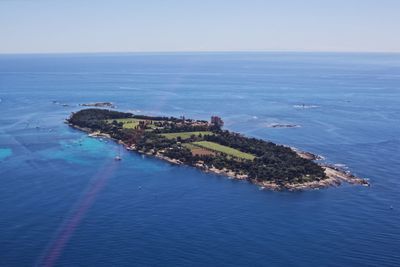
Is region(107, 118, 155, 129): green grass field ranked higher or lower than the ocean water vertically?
higher

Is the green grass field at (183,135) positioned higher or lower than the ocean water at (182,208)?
higher

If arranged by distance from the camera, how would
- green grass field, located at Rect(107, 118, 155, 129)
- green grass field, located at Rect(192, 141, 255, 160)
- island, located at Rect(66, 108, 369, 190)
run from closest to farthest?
island, located at Rect(66, 108, 369, 190) → green grass field, located at Rect(192, 141, 255, 160) → green grass field, located at Rect(107, 118, 155, 129)

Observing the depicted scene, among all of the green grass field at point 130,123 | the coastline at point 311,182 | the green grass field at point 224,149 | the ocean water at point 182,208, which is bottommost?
the ocean water at point 182,208

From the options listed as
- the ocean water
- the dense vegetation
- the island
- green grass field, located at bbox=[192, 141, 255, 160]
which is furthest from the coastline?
green grass field, located at bbox=[192, 141, 255, 160]

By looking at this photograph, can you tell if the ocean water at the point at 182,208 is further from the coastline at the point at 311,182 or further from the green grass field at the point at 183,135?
the green grass field at the point at 183,135

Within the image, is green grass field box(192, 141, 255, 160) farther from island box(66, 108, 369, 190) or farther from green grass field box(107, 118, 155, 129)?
green grass field box(107, 118, 155, 129)

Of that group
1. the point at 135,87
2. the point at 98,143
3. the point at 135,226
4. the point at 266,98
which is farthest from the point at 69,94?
the point at 135,226

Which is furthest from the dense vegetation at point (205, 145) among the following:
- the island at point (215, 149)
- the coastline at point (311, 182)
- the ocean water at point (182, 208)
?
the ocean water at point (182, 208)

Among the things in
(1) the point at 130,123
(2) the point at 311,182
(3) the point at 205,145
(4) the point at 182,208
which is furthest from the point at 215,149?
(1) the point at 130,123

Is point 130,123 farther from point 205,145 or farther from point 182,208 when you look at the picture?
point 182,208
